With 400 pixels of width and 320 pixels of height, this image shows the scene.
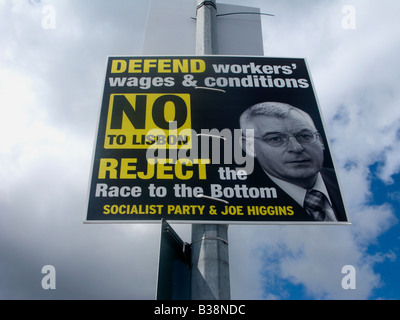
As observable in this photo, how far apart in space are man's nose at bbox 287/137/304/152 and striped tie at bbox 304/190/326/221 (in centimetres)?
65

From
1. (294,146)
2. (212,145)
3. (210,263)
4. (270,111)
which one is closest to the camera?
(210,263)

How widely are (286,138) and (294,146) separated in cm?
17

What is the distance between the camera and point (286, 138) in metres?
5.36

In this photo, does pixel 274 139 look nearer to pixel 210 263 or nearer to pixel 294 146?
pixel 294 146

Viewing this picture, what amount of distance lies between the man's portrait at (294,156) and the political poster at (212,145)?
1 cm

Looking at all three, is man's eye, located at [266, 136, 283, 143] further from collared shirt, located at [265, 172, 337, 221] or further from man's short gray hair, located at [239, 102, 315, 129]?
collared shirt, located at [265, 172, 337, 221]

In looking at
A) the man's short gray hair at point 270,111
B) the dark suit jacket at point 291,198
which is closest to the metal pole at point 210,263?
the dark suit jacket at point 291,198

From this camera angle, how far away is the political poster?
465 cm

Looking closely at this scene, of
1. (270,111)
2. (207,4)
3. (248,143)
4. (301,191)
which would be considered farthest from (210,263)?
(207,4)

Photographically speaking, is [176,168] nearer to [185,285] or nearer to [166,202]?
[166,202]

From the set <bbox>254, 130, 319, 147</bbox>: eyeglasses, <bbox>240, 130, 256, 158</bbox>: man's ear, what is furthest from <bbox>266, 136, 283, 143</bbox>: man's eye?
<bbox>240, 130, 256, 158</bbox>: man's ear

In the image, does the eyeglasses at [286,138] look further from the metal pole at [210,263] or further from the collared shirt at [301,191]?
the metal pole at [210,263]

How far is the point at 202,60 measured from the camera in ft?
20.0

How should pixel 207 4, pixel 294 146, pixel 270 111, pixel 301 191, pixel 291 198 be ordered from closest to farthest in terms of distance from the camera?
1. pixel 291 198
2. pixel 301 191
3. pixel 294 146
4. pixel 270 111
5. pixel 207 4
